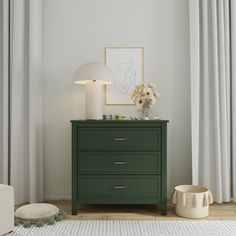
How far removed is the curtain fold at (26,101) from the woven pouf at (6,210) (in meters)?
0.79

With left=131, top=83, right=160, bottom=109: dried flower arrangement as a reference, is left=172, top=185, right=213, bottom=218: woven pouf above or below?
below

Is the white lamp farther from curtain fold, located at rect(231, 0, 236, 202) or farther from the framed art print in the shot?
curtain fold, located at rect(231, 0, 236, 202)

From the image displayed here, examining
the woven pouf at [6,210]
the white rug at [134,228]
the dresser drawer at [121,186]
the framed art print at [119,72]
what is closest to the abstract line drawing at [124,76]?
the framed art print at [119,72]

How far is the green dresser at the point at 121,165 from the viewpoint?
9.39 ft

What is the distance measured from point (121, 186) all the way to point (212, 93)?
135 cm

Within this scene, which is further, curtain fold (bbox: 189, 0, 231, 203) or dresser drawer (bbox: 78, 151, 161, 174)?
curtain fold (bbox: 189, 0, 231, 203)

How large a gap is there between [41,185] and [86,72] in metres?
1.30

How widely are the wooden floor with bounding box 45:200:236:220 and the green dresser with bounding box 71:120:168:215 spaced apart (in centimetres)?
13

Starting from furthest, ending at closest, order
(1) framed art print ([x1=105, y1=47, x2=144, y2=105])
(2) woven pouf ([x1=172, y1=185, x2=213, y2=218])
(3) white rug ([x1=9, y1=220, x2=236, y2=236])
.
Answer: (1) framed art print ([x1=105, y1=47, x2=144, y2=105]), (2) woven pouf ([x1=172, y1=185, x2=213, y2=218]), (3) white rug ([x1=9, y1=220, x2=236, y2=236])

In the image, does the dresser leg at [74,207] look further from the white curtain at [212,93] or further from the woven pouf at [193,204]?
the white curtain at [212,93]

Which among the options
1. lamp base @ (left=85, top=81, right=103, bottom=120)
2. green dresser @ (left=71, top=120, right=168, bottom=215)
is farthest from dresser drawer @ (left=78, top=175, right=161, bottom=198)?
lamp base @ (left=85, top=81, right=103, bottom=120)

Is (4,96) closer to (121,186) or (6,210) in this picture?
(6,210)

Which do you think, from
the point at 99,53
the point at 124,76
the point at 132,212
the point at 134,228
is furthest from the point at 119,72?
the point at 134,228

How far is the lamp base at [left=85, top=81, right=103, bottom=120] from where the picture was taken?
3002mm
